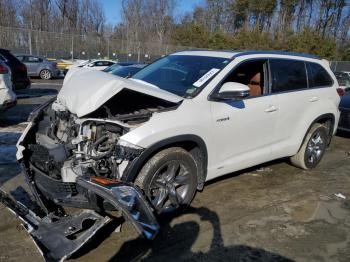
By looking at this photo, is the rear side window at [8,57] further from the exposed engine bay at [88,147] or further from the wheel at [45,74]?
the exposed engine bay at [88,147]

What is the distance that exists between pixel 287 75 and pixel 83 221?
3.50 m

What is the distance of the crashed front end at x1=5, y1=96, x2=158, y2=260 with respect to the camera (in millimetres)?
3227

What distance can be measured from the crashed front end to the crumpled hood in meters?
0.13

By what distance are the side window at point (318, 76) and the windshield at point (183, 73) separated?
187 centimetres

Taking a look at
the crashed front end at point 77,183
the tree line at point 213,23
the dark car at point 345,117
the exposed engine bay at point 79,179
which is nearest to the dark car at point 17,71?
the exposed engine bay at point 79,179

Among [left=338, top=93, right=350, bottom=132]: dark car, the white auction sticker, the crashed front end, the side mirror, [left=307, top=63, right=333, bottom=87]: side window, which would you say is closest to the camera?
the crashed front end

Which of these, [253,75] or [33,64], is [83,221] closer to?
[253,75]

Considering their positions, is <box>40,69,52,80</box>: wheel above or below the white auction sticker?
below

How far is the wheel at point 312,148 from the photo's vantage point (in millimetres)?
6105

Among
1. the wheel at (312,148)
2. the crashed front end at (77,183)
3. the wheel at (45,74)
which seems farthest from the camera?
the wheel at (45,74)

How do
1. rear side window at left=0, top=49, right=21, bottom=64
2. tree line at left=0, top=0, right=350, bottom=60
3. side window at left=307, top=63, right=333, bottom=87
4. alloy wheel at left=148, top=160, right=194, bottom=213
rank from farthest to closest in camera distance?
tree line at left=0, top=0, right=350, bottom=60, rear side window at left=0, top=49, right=21, bottom=64, side window at left=307, top=63, right=333, bottom=87, alloy wheel at left=148, top=160, right=194, bottom=213

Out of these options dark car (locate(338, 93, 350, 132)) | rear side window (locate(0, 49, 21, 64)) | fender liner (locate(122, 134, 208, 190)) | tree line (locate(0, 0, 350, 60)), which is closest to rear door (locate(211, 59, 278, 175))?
fender liner (locate(122, 134, 208, 190))

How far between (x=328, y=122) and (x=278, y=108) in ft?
5.69

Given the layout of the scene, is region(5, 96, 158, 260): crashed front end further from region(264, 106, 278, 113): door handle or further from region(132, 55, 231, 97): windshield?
region(264, 106, 278, 113): door handle
